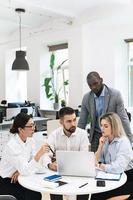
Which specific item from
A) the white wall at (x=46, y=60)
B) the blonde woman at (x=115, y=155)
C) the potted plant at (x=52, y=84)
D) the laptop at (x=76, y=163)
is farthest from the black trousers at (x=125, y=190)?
the potted plant at (x=52, y=84)

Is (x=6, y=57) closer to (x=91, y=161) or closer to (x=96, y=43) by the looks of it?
(x=96, y=43)

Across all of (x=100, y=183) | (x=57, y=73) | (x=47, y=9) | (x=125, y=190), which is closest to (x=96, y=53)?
(x=47, y=9)

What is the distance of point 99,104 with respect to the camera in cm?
367

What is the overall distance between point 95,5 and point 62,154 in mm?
4480

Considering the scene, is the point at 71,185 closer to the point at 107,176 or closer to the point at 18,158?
the point at 107,176

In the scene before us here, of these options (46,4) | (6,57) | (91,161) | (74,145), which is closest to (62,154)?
(91,161)

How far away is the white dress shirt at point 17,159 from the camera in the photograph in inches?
105

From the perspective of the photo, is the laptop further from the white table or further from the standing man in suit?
the standing man in suit

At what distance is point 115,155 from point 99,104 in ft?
3.21

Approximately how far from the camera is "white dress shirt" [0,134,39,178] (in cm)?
266

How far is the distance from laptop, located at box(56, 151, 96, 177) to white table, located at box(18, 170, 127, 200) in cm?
5

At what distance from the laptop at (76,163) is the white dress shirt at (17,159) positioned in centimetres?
28

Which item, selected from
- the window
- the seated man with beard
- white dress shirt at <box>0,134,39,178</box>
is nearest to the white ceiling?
the window

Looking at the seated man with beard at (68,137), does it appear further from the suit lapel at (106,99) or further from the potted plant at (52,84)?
the potted plant at (52,84)
